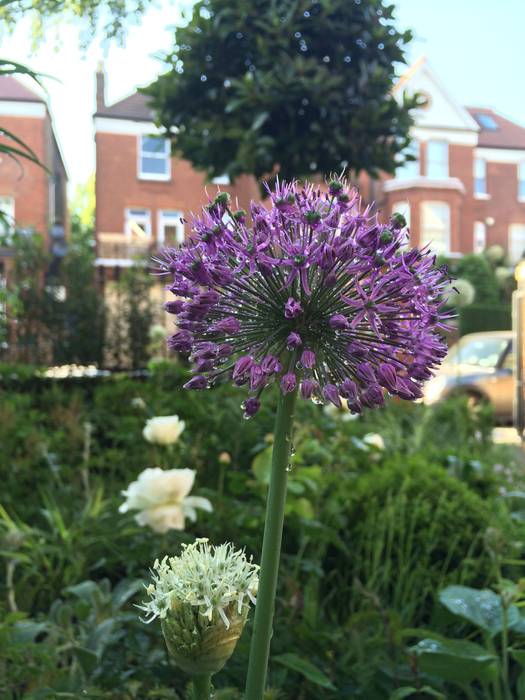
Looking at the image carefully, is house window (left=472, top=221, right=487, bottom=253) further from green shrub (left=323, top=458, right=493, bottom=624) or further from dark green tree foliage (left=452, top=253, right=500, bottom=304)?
green shrub (left=323, top=458, right=493, bottom=624)

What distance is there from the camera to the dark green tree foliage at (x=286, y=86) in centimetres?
476

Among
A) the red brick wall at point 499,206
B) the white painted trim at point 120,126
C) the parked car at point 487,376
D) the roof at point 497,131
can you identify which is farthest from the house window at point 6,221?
the roof at point 497,131

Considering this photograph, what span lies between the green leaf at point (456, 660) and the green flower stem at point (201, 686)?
0.65 m

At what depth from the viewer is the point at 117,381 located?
5.08 meters

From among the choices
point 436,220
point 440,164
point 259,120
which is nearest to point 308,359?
point 259,120

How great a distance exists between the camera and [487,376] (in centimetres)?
1106

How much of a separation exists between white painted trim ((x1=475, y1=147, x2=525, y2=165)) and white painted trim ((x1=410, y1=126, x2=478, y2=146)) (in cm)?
143

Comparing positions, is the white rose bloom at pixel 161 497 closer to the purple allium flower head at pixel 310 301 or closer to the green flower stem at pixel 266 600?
the purple allium flower head at pixel 310 301

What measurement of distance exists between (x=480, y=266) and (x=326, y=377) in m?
24.8

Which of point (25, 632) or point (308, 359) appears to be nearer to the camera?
point (308, 359)

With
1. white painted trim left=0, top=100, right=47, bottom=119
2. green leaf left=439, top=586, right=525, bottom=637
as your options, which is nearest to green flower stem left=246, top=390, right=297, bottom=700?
green leaf left=439, top=586, right=525, bottom=637

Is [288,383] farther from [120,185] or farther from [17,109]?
[120,185]

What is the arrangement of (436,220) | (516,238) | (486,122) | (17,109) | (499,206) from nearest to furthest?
(17,109) < (436,220) < (499,206) < (516,238) < (486,122)

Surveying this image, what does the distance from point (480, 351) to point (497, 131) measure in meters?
21.9
